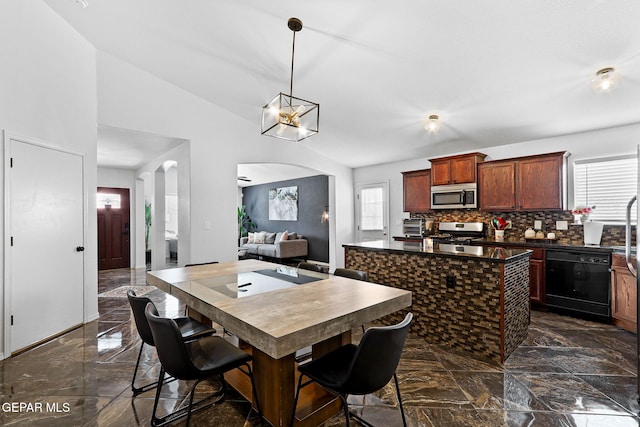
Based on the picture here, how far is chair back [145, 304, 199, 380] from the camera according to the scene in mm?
1535

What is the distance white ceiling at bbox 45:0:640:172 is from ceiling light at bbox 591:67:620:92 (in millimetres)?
70

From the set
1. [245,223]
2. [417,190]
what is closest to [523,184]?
[417,190]

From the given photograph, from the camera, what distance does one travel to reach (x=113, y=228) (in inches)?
291

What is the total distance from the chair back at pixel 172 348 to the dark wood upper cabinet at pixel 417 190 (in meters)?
4.97

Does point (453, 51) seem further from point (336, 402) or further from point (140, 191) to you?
point (140, 191)

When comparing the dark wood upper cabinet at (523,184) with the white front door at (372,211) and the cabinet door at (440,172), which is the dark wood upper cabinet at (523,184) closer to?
the cabinet door at (440,172)

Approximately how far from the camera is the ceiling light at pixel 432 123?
14.1 feet

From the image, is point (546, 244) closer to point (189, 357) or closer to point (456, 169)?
point (456, 169)

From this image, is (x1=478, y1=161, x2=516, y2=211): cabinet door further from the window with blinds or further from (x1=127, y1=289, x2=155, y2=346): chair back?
(x1=127, y1=289, x2=155, y2=346): chair back

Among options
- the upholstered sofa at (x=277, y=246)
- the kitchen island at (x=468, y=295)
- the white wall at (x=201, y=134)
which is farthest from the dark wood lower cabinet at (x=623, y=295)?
the upholstered sofa at (x=277, y=246)

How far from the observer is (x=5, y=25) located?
2.79 metres

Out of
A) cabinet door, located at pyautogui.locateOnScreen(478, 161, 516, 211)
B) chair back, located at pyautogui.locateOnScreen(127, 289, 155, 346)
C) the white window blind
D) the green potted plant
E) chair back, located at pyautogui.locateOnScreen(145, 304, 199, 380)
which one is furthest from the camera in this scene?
the green potted plant

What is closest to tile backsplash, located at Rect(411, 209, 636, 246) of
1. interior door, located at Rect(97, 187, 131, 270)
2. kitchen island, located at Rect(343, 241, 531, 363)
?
kitchen island, located at Rect(343, 241, 531, 363)

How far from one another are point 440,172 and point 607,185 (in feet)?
7.17
